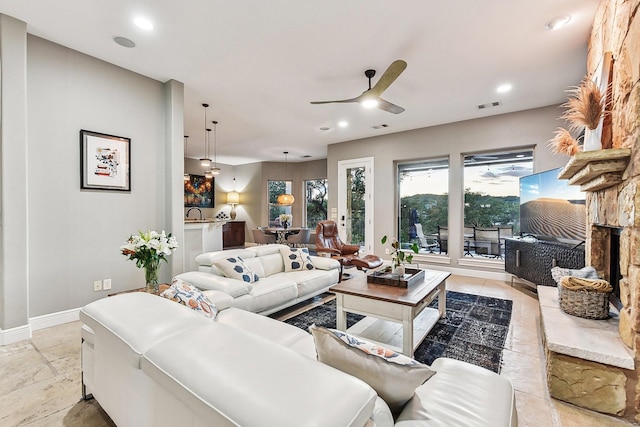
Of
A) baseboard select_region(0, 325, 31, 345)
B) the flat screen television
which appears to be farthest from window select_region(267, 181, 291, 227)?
baseboard select_region(0, 325, 31, 345)

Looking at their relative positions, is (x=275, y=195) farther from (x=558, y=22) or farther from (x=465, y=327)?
(x=558, y=22)

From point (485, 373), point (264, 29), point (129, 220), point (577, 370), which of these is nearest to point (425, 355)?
point (577, 370)

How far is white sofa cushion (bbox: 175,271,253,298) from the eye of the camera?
269cm

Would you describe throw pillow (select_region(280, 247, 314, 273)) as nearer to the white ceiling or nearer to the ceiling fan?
the ceiling fan

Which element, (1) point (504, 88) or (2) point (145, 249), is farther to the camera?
(1) point (504, 88)

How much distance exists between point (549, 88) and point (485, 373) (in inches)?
173

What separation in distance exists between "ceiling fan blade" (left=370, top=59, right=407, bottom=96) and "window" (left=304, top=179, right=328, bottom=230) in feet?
21.2

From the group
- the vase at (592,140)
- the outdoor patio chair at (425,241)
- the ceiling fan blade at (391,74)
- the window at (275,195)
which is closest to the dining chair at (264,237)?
the window at (275,195)

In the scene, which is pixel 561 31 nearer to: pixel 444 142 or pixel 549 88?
pixel 549 88

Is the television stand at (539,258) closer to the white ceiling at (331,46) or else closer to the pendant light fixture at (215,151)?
the white ceiling at (331,46)

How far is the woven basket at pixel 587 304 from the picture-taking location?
2.18 m

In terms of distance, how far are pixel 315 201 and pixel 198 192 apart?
3.95 metres

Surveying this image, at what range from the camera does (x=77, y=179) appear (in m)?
3.15

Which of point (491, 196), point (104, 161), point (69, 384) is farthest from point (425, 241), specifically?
point (69, 384)
